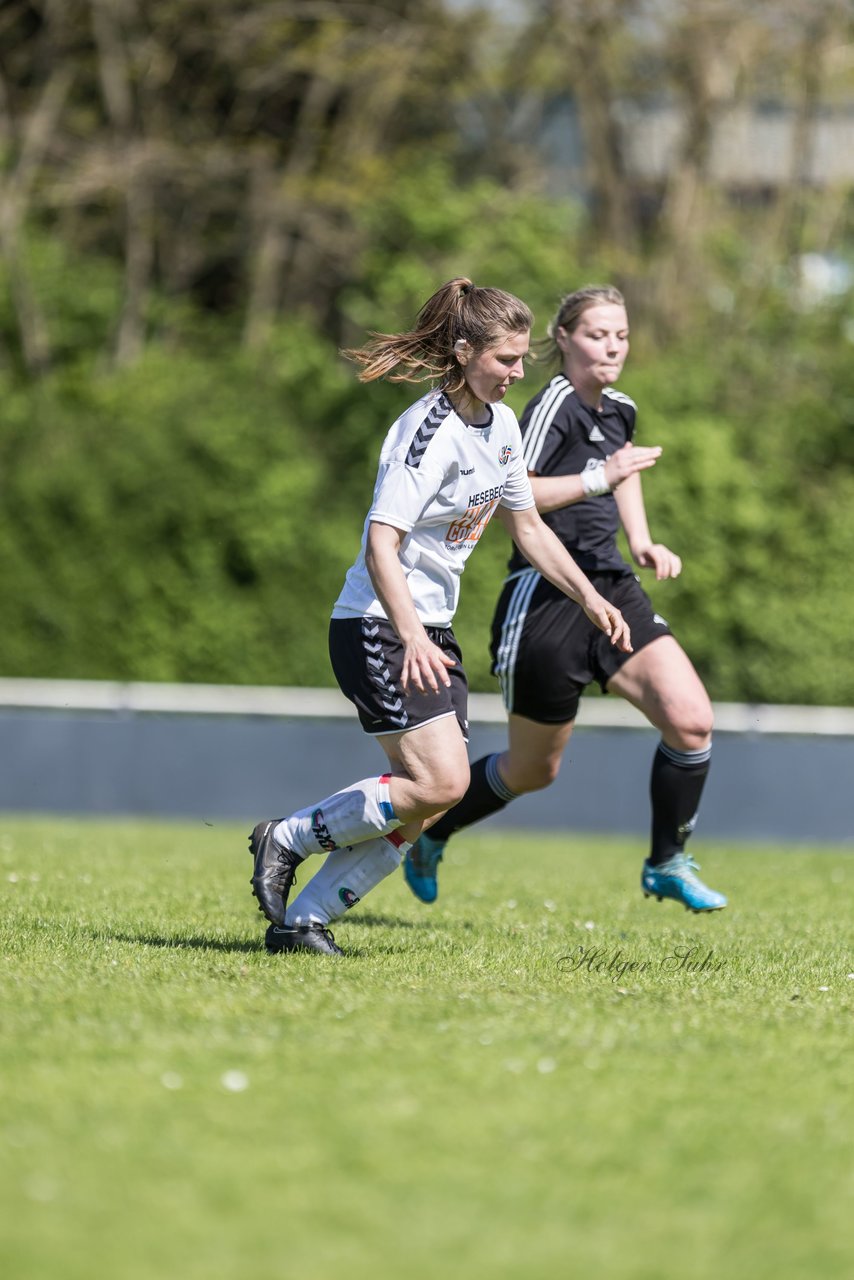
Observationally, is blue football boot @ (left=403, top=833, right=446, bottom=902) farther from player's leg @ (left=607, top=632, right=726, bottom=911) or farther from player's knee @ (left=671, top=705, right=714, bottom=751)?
player's knee @ (left=671, top=705, right=714, bottom=751)

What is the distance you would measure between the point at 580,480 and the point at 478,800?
1.63 metres

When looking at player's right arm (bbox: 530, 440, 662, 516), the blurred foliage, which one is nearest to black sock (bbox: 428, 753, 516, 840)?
player's right arm (bbox: 530, 440, 662, 516)

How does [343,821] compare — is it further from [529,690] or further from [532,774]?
[532,774]

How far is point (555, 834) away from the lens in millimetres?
15641

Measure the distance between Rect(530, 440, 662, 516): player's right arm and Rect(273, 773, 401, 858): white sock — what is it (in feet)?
4.91

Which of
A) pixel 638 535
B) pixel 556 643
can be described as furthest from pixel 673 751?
pixel 638 535

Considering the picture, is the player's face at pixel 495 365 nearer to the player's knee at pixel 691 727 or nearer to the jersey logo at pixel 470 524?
the jersey logo at pixel 470 524

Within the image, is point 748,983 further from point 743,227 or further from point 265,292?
point 265,292

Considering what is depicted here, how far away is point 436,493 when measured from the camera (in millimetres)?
5469

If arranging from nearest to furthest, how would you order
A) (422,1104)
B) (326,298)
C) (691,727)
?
(422,1104)
(691,727)
(326,298)

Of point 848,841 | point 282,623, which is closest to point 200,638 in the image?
point 282,623

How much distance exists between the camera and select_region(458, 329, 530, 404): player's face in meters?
5.48

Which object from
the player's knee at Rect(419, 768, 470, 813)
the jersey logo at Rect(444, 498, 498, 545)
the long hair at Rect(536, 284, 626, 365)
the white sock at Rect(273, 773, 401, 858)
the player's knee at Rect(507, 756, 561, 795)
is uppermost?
the long hair at Rect(536, 284, 626, 365)

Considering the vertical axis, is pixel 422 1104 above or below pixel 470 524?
below
